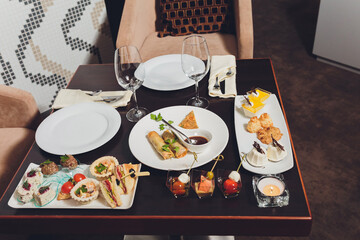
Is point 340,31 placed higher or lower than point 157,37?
lower

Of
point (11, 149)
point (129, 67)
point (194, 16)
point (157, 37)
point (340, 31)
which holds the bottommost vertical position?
point (340, 31)

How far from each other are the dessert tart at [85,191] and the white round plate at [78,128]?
0.59ft

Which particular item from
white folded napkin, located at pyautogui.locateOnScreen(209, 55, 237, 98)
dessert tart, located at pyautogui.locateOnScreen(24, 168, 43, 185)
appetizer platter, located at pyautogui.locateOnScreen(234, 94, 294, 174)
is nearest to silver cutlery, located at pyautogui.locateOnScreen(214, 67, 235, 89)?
white folded napkin, located at pyautogui.locateOnScreen(209, 55, 237, 98)

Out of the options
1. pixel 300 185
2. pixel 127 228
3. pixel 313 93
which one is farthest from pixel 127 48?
pixel 313 93

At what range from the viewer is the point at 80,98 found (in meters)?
1.61

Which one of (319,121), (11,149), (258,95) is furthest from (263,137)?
(319,121)

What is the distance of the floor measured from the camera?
6.25 ft

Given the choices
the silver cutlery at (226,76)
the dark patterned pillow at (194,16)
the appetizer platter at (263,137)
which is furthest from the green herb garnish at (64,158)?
the dark patterned pillow at (194,16)

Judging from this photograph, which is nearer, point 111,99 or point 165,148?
point 165,148

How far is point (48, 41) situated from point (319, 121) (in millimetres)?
2092

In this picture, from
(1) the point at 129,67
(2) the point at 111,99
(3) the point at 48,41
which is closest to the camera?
(1) the point at 129,67

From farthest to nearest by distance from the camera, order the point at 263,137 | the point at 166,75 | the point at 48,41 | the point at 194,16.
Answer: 1. the point at 48,41
2. the point at 194,16
3. the point at 166,75
4. the point at 263,137

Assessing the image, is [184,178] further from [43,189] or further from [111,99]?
[111,99]

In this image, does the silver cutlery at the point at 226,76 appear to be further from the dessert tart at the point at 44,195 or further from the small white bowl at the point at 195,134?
the dessert tart at the point at 44,195
